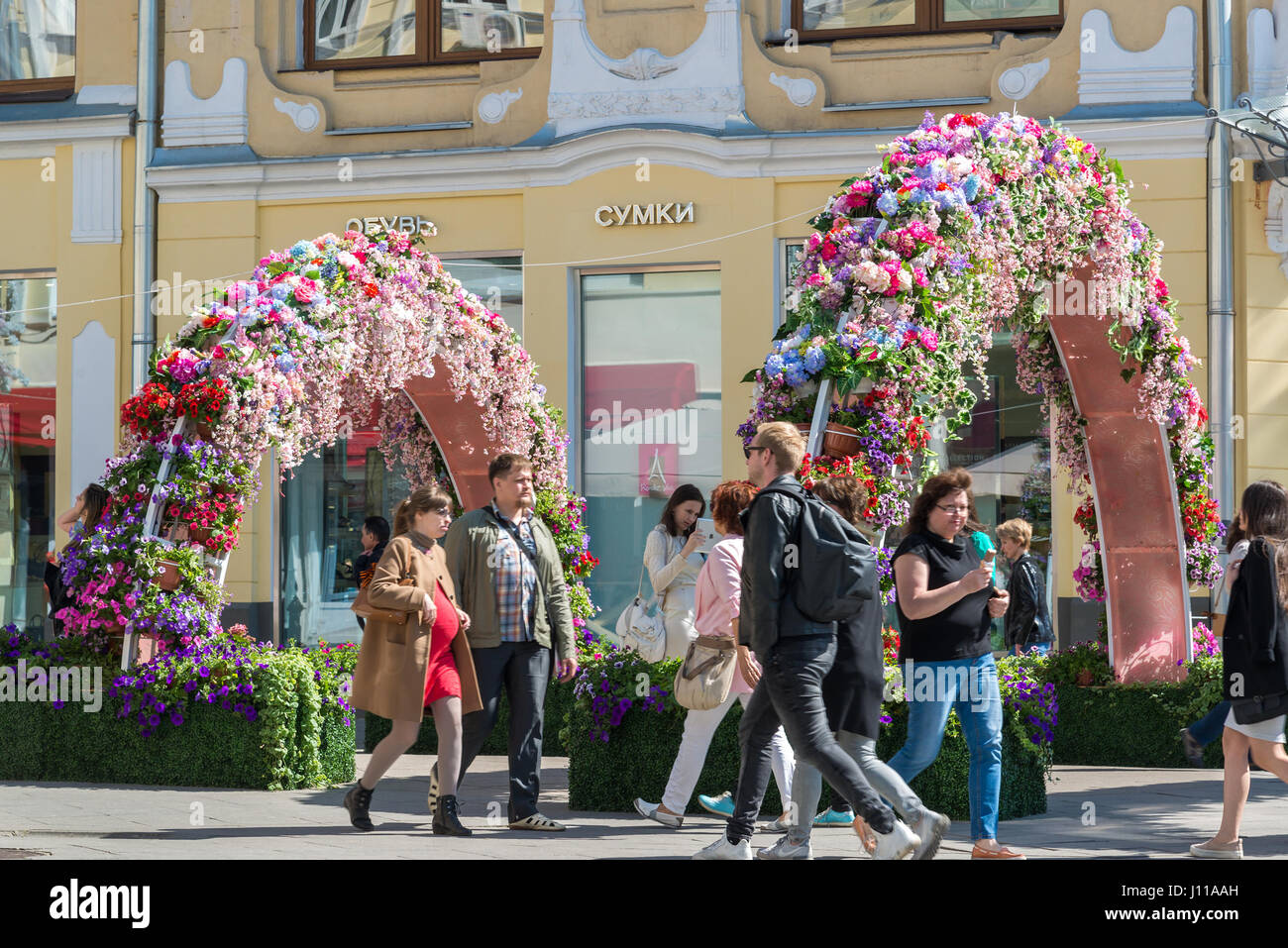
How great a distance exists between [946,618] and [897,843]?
0.99 metres

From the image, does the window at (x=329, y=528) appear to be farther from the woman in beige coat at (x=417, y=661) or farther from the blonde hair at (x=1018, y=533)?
the woman in beige coat at (x=417, y=661)

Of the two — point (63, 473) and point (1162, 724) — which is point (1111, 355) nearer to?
point (1162, 724)

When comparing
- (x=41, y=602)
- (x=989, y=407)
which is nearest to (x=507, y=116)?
(x=989, y=407)

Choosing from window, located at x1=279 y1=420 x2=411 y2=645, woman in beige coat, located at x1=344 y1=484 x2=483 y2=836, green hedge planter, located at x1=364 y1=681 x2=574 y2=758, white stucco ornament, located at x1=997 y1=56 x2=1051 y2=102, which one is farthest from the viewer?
window, located at x1=279 y1=420 x2=411 y2=645

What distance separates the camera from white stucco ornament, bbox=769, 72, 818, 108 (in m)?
15.4

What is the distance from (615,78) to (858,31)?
2.12m

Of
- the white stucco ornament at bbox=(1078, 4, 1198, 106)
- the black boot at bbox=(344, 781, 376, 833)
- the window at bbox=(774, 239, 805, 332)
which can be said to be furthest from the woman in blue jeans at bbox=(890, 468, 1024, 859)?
the white stucco ornament at bbox=(1078, 4, 1198, 106)

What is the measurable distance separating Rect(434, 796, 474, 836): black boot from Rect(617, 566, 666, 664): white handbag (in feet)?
4.76

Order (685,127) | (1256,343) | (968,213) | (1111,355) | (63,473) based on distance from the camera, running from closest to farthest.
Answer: (968,213)
(1111,355)
(1256,343)
(685,127)
(63,473)

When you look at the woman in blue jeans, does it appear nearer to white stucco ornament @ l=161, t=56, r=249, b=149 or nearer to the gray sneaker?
the gray sneaker

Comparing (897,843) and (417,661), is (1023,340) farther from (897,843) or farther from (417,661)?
(897,843)

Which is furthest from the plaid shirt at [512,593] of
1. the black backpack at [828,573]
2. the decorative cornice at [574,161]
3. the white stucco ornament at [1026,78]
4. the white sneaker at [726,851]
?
the white stucco ornament at [1026,78]

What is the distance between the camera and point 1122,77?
14609 millimetres

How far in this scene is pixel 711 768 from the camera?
896 cm
